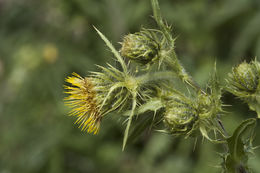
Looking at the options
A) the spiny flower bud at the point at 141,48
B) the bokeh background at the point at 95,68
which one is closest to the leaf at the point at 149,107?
the spiny flower bud at the point at 141,48

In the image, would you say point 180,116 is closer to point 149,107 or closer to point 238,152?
point 149,107

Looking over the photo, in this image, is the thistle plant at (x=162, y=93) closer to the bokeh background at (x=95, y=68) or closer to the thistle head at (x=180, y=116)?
the thistle head at (x=180, y=116)

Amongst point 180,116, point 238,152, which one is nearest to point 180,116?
point 180,116

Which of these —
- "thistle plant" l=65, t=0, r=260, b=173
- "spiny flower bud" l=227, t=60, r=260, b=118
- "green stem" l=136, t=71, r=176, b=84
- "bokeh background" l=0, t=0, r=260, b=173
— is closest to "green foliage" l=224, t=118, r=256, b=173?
"thistle plant" l=65, t=0, r=260, b=173

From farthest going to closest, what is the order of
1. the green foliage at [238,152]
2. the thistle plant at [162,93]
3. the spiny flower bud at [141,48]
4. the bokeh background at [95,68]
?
the bokeh background at [95,68] < the spiny flower bud at [141,48] < the thistle plant at [162,93] < the green foliage at [238,152]

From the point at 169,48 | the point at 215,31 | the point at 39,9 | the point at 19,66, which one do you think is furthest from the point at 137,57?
the point at 39,9

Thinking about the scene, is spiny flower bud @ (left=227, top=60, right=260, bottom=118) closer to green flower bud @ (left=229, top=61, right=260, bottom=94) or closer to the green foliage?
green flower bud @ (left=229, top=61, right=260, bottom=94)

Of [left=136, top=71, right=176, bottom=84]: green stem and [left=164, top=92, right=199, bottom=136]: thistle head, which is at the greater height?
[left=136, top=71, right=176, bottom=84]: green stem

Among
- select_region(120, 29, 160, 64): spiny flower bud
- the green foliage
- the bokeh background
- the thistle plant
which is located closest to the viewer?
the green foliage
